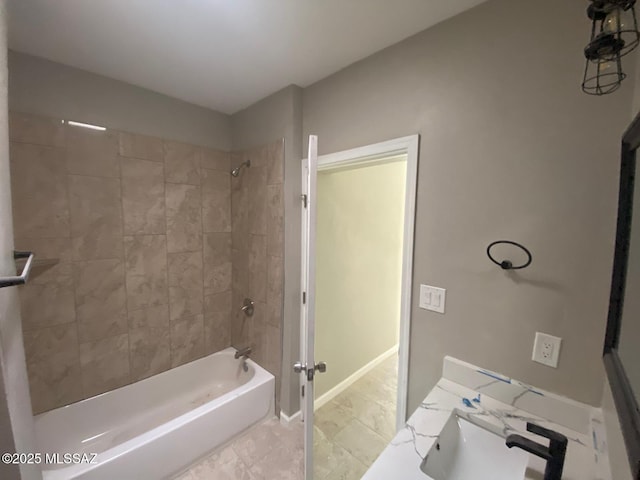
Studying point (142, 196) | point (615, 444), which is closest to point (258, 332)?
point (142, 196)

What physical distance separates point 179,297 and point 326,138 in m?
1.78

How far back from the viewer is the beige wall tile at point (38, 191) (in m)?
1.49

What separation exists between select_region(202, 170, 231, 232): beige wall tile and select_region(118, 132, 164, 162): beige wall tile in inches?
14.4

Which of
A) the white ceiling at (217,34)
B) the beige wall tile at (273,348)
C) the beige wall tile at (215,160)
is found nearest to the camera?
the white ceiling at (217,34)

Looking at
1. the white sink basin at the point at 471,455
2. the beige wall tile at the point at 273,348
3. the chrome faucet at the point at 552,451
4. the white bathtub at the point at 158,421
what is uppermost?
the chrome faucet at the point at 552,451

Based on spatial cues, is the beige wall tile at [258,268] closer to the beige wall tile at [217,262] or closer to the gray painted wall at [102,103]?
the beige wall tile at [217,262]

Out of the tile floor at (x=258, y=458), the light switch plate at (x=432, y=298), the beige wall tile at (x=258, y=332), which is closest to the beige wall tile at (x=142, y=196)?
the beige wall tile at (x=258, y=332)

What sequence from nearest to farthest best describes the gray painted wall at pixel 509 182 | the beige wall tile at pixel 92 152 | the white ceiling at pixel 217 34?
the gray painted wall at pixel 509 182 < the white ceiling at pixel 217 34 < the beige wall tile at pixel 92 152

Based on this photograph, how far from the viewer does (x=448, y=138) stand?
1.19m

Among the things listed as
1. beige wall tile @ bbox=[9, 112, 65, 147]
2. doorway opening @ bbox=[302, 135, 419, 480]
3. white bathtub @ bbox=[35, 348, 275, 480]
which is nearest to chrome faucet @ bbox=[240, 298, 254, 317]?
white bathtub @ bbox=[35, 348, 275, 480]

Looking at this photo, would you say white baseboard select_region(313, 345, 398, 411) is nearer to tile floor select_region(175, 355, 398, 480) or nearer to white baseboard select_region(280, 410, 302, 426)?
tile floor select_region(175, 355, 398, 480)

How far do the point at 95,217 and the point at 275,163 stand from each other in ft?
4.28

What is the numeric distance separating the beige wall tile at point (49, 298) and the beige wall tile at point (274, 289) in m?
1.30

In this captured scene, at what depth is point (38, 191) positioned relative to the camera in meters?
1.55
